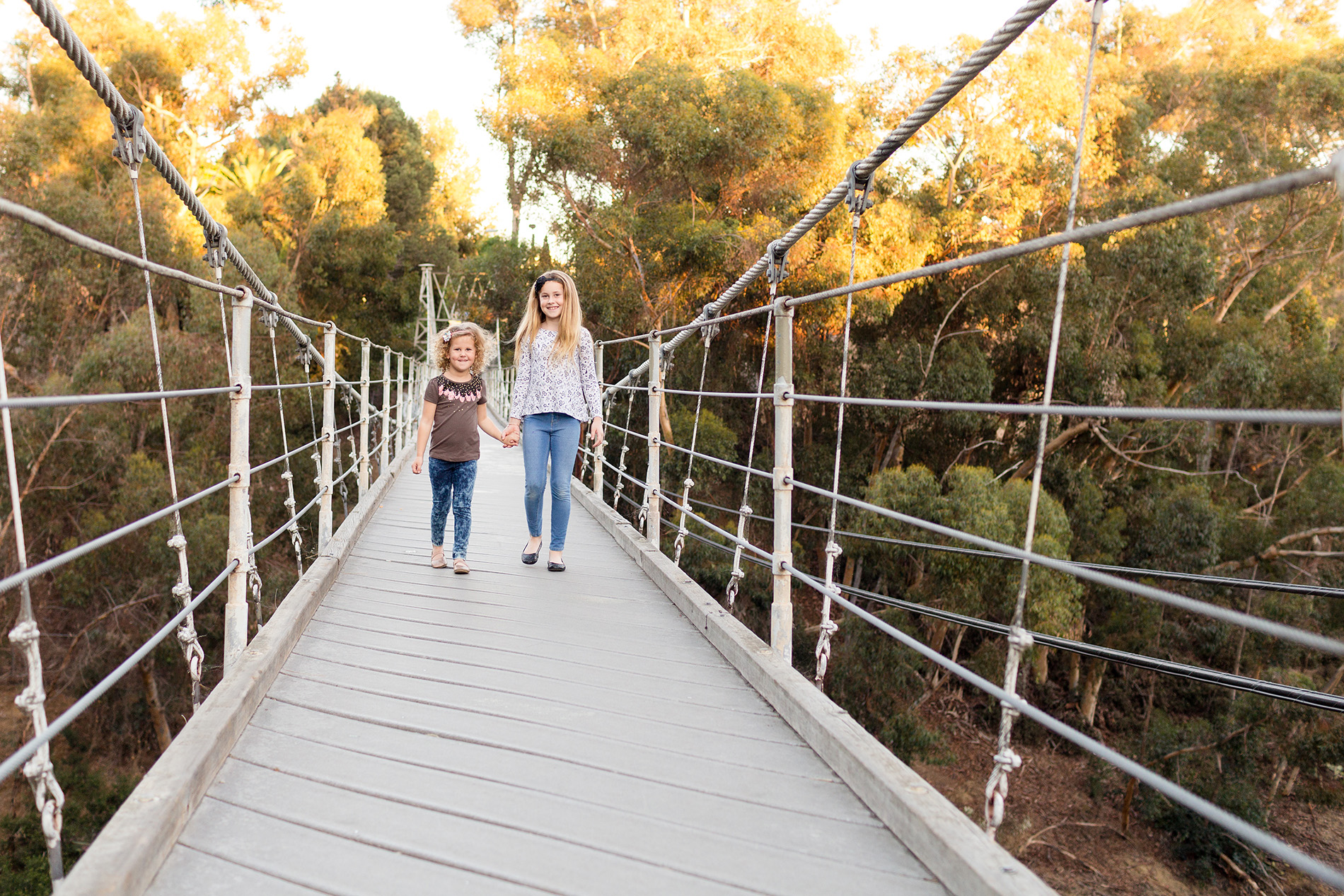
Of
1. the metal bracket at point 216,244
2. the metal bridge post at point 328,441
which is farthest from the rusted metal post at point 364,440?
the metal bracket at point 216,244

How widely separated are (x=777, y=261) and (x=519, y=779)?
2223mm

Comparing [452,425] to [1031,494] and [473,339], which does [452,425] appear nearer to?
[473,339]

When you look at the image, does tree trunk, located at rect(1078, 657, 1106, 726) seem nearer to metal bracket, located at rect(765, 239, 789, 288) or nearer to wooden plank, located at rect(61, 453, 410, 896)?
metal bracket, located at rect(765, 239, 789, 288)

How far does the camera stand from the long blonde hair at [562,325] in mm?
3646

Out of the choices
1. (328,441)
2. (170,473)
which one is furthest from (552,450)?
(170,473)

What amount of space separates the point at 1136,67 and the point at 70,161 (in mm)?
19679

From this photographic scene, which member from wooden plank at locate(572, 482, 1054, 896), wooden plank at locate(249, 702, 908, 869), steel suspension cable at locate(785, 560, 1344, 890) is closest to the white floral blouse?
wooden plank at locate(572, 482, 1054, 896)

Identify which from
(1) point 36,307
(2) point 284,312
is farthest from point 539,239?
(2) point 284,312

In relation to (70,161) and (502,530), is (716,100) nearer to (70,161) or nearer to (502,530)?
(502,530)

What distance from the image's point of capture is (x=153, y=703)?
13.7 m

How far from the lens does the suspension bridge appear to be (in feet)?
4.59

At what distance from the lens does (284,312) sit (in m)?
3.40

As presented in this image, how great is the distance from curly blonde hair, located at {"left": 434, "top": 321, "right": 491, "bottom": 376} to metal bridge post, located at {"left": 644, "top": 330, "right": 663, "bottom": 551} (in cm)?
73

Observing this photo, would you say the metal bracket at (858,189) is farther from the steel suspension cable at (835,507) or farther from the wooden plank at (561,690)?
the wooden plank at (561,690)
